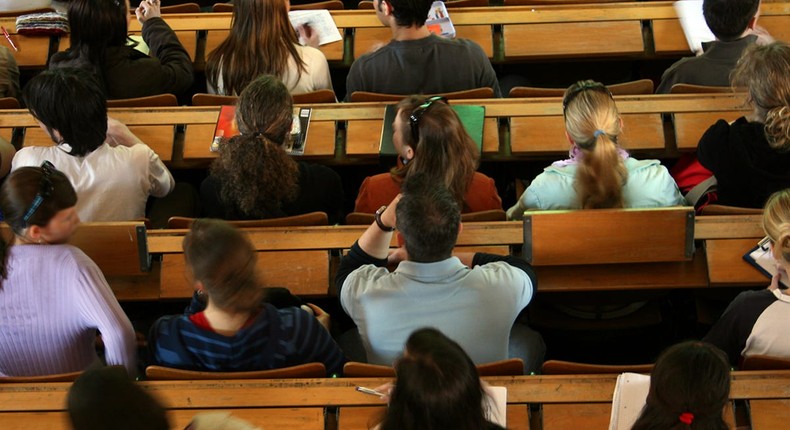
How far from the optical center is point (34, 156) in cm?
334

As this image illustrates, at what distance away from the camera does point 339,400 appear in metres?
2.56

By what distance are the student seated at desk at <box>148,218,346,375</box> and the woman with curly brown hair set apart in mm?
612

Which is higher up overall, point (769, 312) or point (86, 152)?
point (86, 152)

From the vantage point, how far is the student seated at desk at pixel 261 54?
400cm

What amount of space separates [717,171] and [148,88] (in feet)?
7.62

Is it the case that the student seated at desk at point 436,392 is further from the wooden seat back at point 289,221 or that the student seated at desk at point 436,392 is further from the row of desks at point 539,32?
the row of desks at point 539,32

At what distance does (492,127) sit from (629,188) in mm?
715

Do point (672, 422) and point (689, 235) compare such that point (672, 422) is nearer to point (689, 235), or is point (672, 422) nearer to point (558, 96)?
point (689, 235)

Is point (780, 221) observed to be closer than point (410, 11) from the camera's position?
Yes

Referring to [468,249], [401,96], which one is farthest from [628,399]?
[401,96]

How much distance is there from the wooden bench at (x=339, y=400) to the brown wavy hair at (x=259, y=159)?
2.70 ft

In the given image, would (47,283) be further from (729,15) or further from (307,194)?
(729,15)

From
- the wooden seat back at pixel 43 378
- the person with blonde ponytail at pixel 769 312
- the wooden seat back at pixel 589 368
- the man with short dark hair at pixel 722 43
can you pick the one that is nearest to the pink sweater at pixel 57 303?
the wooden seat back at pixel 43 378

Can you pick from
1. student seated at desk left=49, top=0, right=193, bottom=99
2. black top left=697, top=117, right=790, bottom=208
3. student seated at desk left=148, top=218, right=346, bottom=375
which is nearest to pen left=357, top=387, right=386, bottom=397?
student seated at desk left=148, top=218, right=346, bottom=375
